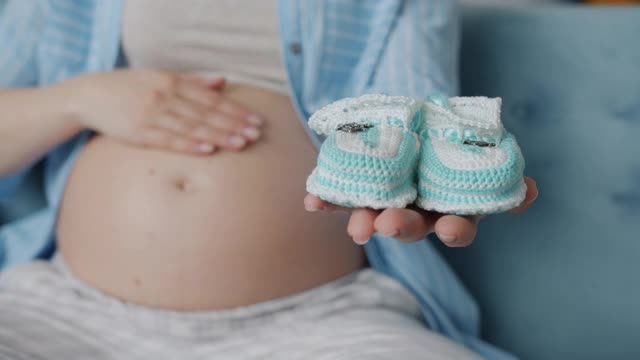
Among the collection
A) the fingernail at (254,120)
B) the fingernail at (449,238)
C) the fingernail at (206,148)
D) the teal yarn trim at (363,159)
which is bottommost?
the fingernail at (206,148)

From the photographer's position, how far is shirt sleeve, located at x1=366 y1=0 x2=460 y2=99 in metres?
0.79

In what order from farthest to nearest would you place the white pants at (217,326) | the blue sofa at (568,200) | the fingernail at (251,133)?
the blue sofa at (568,200) < the fingernail at (251,133) < the white pants at (217,326)

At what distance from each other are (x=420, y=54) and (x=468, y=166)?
1.12ft

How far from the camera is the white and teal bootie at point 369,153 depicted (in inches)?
18.8

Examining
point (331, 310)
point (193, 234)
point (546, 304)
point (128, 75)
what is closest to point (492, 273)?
point (546, 304)

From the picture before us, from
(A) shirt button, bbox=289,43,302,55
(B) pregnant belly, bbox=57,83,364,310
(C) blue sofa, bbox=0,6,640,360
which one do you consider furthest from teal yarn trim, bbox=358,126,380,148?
(C) blue sofa, bbox=0,6,640,360

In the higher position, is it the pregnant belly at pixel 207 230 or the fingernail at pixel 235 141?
the fingernail at pixel 235 141

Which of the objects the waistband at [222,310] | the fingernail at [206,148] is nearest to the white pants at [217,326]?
the waistband at [222,310]

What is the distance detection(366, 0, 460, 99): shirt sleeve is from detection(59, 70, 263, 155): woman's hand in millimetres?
161

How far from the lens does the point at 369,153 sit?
0.48 metres

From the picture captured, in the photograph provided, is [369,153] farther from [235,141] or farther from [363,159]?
[235,141]

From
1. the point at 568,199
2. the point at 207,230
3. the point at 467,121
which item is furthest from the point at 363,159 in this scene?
the point at 568,199

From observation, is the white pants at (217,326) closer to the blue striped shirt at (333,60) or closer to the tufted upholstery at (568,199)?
the blue striped shirt at (333,60)

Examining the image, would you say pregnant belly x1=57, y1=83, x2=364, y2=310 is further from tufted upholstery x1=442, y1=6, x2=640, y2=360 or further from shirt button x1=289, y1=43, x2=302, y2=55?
tufted upholstery x1=442, y1=6, x2=640, y2=360
